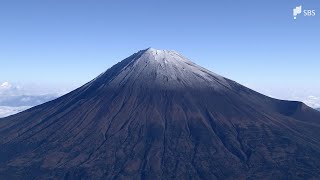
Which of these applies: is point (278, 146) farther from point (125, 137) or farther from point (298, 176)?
point (125, 137)

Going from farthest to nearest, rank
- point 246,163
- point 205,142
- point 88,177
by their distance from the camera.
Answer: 1. point 205,142
2. point 246,163
3. point 88,177

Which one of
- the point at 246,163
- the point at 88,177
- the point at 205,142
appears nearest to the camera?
the point at 88,177

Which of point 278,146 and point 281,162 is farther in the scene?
point 278,146

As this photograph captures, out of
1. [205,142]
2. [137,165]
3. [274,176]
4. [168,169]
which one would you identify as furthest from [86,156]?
[274,176]

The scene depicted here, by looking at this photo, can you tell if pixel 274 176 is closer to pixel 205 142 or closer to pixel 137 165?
pixel 205 142

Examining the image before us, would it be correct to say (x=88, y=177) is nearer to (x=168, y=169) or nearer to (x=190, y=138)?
(x=168, y=169)

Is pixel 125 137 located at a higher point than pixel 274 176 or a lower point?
higher

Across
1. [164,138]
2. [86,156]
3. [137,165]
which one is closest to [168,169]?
[137,165]

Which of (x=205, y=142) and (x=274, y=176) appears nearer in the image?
(x=274, y=176)
